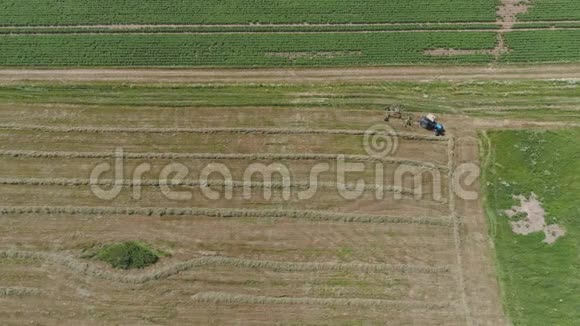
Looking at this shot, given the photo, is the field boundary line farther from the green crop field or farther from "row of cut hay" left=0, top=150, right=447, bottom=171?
the green crop field

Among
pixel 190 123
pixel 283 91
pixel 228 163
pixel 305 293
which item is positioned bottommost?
pixel 305 293

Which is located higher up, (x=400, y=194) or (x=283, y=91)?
(x=283, y=91)

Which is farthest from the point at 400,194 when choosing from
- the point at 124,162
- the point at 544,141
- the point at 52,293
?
the point at 52,293

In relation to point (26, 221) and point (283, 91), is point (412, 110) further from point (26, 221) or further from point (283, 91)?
point (26, 221)

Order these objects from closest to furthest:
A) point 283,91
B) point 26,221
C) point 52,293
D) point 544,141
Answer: point 52,293, point 26,221, point 544,141, point 283,91

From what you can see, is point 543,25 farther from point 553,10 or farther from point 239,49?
point 239,49

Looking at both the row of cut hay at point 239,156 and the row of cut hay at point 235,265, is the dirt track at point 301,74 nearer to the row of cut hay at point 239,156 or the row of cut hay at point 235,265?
the row of cut hay at point 239,156
